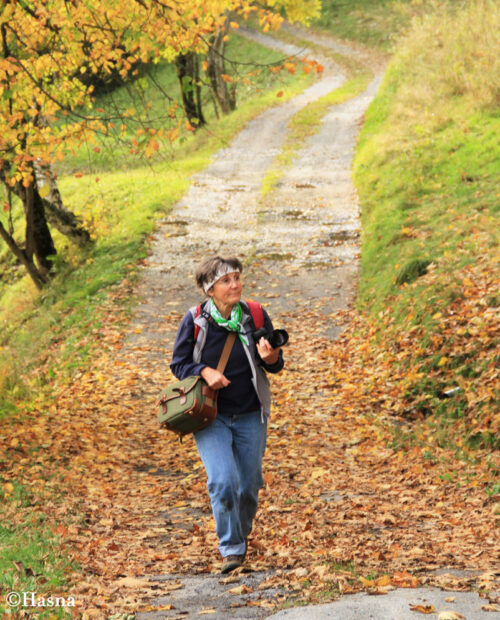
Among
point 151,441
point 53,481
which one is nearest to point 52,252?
point 151,441

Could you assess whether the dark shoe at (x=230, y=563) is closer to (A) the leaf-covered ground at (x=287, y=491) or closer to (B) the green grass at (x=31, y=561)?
(A) the leaf-covered ground at (x=287, y=491)

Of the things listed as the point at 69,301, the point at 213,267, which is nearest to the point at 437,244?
the point at 69,301

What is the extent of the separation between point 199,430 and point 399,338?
601cm

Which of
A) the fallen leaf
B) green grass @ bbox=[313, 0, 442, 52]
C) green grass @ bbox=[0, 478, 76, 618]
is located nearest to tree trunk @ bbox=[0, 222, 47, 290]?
green grass @ bbox=[0, 478, 76, 618]

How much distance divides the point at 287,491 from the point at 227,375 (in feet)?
8.61

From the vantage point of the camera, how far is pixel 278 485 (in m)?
→ 7.45

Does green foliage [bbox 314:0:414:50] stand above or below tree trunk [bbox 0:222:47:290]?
above

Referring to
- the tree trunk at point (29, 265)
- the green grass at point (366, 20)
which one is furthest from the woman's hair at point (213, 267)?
the green grass at point (366, 20)

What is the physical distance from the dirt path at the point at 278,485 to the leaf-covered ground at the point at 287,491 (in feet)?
0.07

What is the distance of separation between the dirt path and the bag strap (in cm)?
138

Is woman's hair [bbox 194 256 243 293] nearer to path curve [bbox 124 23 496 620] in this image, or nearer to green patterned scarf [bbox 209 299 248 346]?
green patterned scarf [bbox 209 299 248 346]

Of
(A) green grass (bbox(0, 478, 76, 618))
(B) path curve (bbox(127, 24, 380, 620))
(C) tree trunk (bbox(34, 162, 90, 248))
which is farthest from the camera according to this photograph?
(C) tree trunk (bbox(34, 162, 90, 248))

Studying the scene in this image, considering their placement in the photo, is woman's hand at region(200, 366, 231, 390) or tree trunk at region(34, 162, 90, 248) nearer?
woman's hand at region(200, 366, 231, 390)

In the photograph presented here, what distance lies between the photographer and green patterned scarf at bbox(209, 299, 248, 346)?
196 inches
